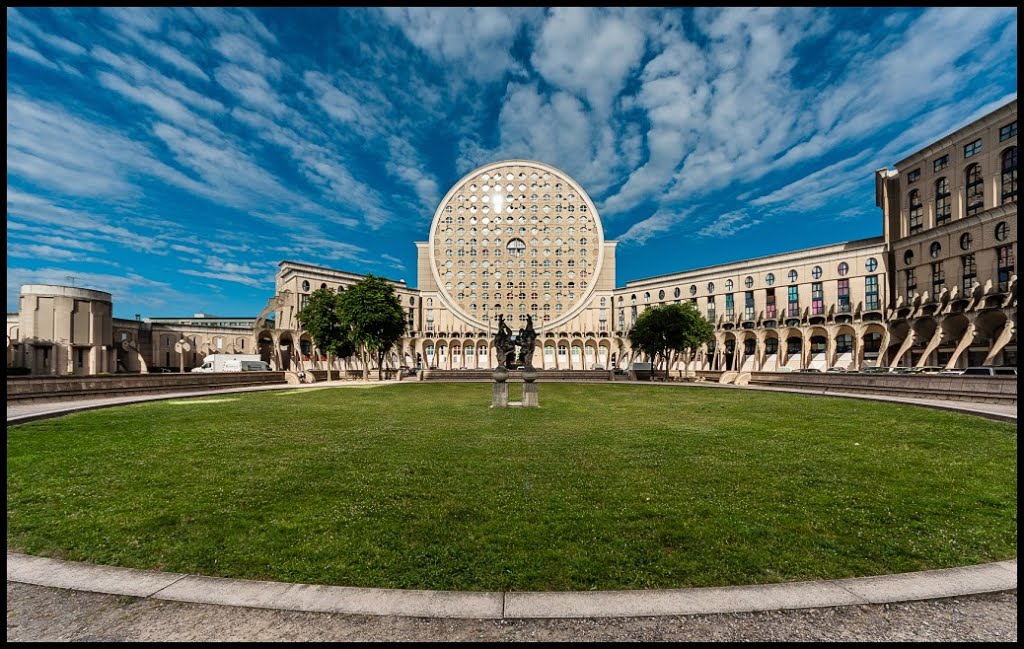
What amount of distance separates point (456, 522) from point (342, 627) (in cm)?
259

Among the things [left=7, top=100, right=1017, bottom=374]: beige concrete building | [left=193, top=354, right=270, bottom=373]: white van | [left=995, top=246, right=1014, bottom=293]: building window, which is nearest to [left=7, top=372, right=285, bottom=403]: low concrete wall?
[left=193, top=354, right=270, bottom=373]: white van

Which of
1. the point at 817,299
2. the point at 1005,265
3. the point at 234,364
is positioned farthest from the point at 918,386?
the point at 234,364

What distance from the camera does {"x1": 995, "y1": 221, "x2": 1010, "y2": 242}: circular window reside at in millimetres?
45156

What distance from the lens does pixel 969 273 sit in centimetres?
4809

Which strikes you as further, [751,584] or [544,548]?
[544,548]

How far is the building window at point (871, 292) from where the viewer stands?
61125 millimetres

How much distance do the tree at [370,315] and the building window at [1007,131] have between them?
2500 inches

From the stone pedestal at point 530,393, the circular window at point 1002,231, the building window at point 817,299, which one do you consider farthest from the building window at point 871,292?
the stone pedestal at point 530,393

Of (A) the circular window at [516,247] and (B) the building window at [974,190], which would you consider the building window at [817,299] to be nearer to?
(B) the building window at [974,190]

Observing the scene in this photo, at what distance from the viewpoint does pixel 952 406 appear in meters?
21.4

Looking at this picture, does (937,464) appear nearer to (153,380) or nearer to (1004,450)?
(1004,450)

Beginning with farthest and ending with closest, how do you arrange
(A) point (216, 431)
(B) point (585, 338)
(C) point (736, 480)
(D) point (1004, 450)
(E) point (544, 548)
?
(B) point (585, 338) < (A) point (216, 431) < (D) point (1004, 450) < (C) point (736, 480) < (E) point (544, 548)

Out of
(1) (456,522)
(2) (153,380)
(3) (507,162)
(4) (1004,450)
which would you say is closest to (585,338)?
(3) (507,162)

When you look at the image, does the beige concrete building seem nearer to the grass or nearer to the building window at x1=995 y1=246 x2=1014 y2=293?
the building window at x1=995 y1=246 x2=1014 y2=293
